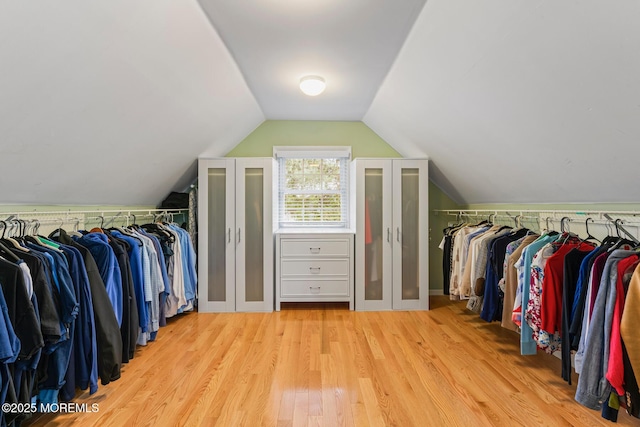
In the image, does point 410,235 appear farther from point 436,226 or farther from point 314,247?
point 314,247

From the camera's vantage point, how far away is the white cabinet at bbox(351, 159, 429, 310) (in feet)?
12.2

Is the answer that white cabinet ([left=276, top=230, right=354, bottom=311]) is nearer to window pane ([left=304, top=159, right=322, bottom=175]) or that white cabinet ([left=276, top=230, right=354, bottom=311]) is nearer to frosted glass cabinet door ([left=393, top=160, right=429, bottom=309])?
frosted glass cabinet door ([left=393, top=160, right=429, bottom=309])

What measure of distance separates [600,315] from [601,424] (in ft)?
2.32

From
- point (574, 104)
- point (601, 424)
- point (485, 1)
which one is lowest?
point (601, 424)

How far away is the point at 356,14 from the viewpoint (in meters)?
1.98

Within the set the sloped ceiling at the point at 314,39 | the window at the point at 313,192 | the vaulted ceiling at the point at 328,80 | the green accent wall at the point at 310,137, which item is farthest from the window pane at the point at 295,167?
the vaulted ceiling at the point at 328,80

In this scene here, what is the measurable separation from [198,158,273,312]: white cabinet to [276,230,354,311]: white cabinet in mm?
183

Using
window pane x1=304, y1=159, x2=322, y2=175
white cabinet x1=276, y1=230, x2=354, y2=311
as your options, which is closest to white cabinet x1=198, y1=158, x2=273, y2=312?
white cabinet x1=276, y1=230, x2=354, y2=311

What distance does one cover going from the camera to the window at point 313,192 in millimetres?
4457

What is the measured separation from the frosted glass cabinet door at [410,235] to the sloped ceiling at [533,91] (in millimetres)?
702

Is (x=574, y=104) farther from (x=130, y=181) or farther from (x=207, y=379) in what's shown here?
(x=130, y=181)

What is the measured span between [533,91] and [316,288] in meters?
2.75

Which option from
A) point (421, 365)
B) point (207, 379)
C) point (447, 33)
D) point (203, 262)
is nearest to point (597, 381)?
point (421, 365)

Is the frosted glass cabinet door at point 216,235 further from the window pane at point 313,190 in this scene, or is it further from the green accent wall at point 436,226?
the green accent wall at point 436,226
